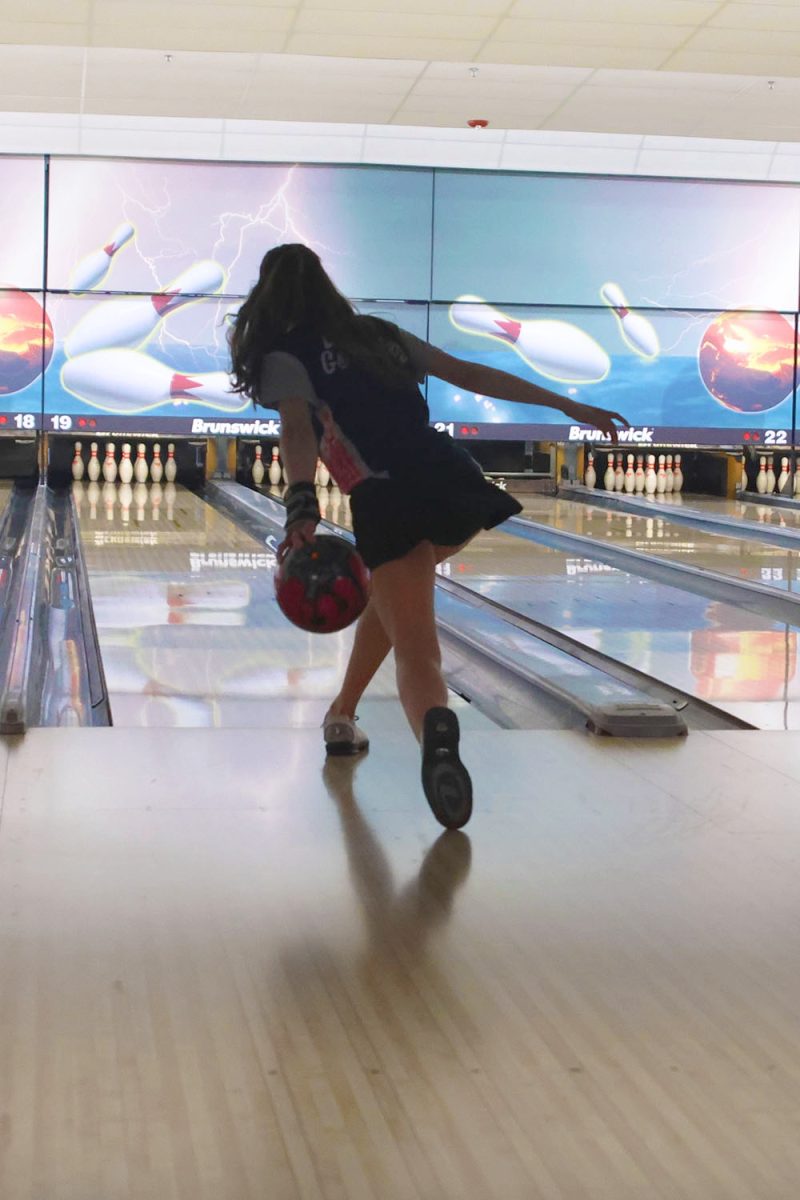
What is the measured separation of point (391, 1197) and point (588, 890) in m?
0.88

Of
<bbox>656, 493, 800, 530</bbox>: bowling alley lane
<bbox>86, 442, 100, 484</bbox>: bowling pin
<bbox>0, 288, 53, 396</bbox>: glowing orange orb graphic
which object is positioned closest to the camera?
<bbox>656, 493, 800, 530</bbox>: bowling alley lane

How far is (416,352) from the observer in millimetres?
2605

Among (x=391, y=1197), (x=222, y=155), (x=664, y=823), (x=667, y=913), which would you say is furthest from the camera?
(x=222, y=155)

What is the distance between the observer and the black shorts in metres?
2.49

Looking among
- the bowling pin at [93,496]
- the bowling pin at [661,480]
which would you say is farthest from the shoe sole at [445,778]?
the bowling pin at [661,480]

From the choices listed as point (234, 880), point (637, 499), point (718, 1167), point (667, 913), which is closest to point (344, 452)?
point (234, 880)

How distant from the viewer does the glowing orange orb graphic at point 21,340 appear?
9273mm

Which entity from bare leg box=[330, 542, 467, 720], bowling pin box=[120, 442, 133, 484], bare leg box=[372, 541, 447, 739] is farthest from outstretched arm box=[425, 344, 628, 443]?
bowling pin box=[120, 442, 133, 484]

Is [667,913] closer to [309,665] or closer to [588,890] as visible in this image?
[588,890]

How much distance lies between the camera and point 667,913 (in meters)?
2.05

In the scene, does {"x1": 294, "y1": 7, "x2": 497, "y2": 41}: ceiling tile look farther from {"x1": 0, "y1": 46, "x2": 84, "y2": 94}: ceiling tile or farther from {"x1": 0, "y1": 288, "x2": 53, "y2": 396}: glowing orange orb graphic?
{"x1": 0, "y1": 288, "x2": 53, "y2": 396}: glowing orange orb graphic

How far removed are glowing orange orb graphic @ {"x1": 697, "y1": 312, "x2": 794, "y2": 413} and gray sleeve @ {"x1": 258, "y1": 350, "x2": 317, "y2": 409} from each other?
7781 mm

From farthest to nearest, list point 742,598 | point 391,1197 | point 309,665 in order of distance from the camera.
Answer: point 742,598 < point 309,665 < point 391,1197

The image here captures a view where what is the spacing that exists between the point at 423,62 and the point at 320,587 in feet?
21.5
